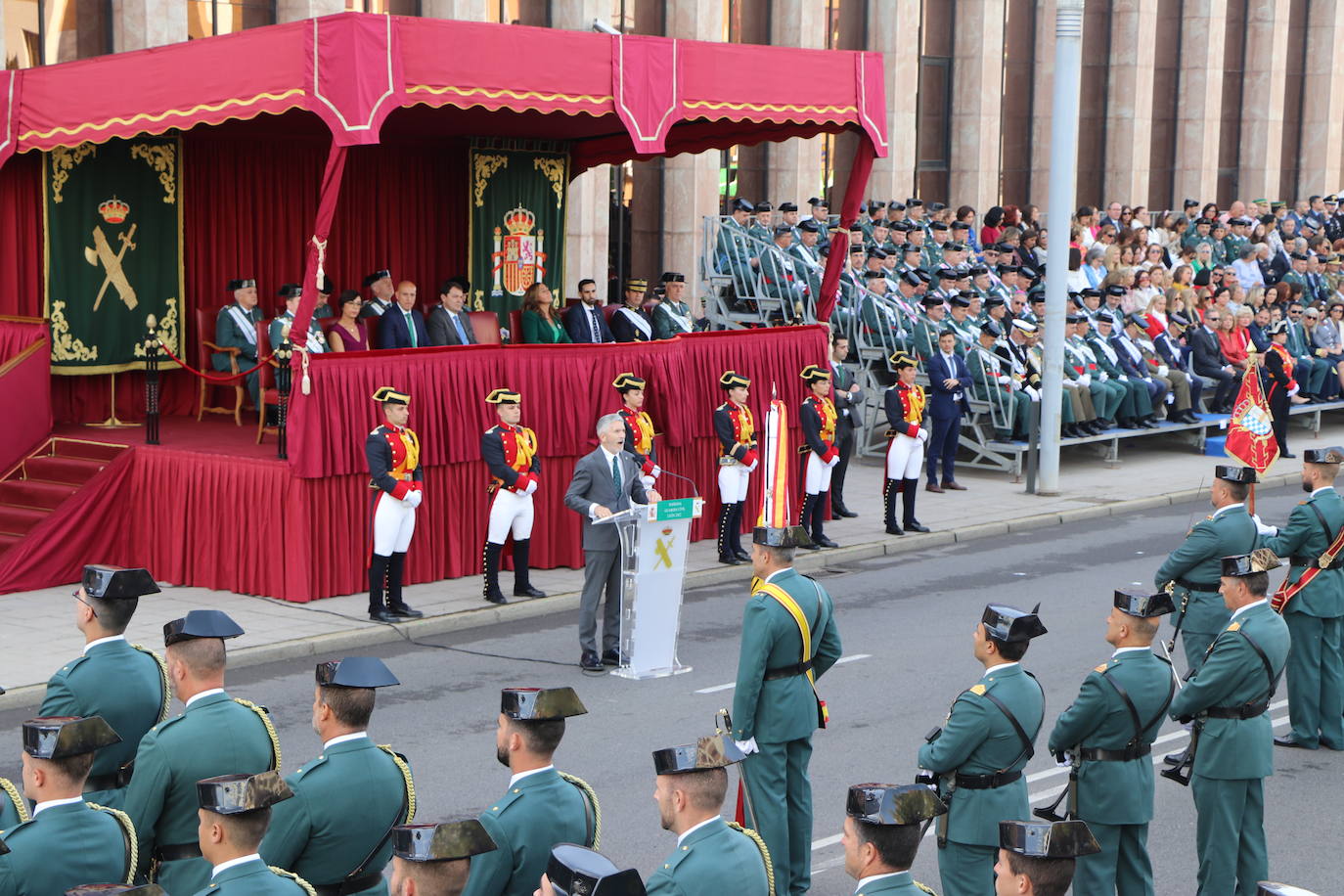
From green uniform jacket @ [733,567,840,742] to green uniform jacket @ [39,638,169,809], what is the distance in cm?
272

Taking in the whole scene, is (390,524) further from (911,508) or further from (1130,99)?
(1130,99)

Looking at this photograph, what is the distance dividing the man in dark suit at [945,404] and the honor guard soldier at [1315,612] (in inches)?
370

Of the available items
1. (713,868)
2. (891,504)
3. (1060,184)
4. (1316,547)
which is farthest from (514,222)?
(713,868)

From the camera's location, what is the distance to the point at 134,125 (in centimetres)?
1487

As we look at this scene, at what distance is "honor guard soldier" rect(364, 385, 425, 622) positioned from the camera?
13875 millimetres

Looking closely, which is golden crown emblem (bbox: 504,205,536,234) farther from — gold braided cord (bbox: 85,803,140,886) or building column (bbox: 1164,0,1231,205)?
building column (bbox: 1164,0,1231,205)

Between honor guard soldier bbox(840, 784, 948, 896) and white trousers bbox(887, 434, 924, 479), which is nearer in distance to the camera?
honor guard soldier bbox(840, 784, 948, 896)

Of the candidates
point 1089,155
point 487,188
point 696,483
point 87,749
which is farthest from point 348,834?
point 1089,155

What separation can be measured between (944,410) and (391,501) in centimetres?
864

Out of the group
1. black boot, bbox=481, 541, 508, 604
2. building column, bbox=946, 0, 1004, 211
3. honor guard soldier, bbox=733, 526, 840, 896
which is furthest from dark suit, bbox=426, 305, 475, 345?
building column, bbox=946, 0, 1004, 211

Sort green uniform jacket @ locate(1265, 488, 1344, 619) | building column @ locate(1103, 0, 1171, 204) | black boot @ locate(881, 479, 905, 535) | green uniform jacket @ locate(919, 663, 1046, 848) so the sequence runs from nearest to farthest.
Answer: green uniform jacket @ locate(919, 663, 1046, 848) < green uniform jacket @ locate(1265, 488, 1344, 619) < black boot @ locate(881, 479, 905, 535) < building column @ locate(1103, 0, 1171, 204)

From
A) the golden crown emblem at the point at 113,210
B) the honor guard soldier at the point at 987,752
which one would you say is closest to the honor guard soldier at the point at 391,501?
the golden crown emblem at the point at 113,210

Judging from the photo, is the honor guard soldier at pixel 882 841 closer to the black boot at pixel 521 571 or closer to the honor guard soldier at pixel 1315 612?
the honor guard soldier at pixel 1315 612

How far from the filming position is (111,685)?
6.85m
